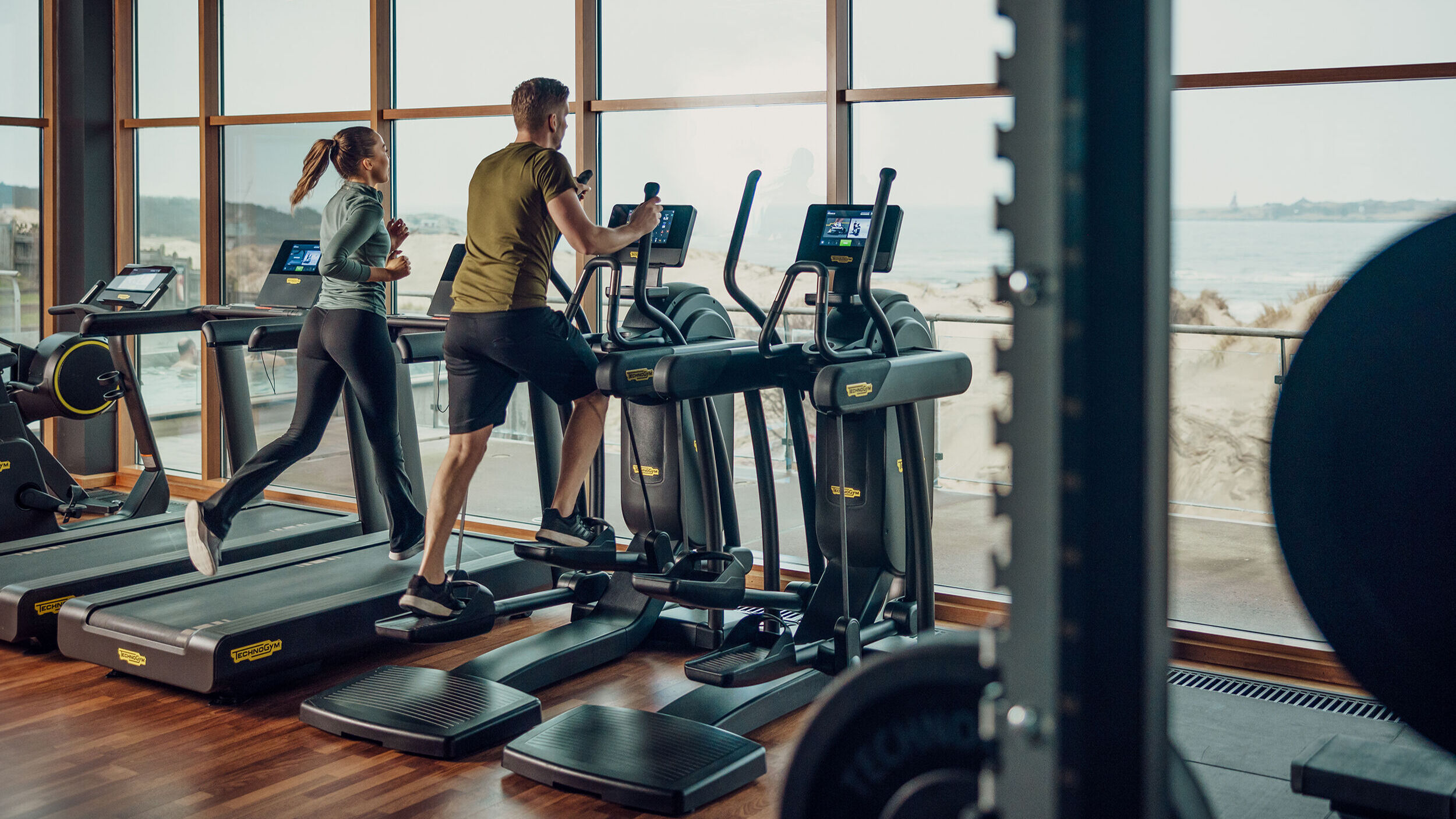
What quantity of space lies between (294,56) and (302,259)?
1.89 m

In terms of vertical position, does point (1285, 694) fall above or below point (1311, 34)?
below

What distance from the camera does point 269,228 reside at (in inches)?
280

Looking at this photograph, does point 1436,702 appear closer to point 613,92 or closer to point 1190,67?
point 1190,67

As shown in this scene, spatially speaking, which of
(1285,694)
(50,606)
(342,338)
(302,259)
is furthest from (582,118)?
(1285,694)

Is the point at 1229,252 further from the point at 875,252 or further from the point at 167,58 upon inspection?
the point at 167,58

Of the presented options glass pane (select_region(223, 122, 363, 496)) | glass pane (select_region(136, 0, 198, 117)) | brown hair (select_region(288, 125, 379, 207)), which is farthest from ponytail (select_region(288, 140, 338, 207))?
glass pane (select_region(136, 0, 198, 117))

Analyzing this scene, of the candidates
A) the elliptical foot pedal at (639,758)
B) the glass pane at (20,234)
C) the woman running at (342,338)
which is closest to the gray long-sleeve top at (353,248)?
the woman running at (342,338)

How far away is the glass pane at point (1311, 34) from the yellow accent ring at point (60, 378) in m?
5.09

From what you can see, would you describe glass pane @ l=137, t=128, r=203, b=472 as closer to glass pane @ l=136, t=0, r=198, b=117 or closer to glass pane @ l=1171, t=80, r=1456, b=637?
glass pane @ l=136, t=0, r=198, b=117

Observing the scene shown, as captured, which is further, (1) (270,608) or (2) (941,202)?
(2) (941,202)

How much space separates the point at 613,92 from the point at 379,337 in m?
1.79

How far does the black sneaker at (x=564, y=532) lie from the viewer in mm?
4023

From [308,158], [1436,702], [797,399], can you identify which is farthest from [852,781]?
[308,158]

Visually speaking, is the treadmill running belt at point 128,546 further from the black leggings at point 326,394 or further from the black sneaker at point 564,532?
the black sneaker at point 564,532
